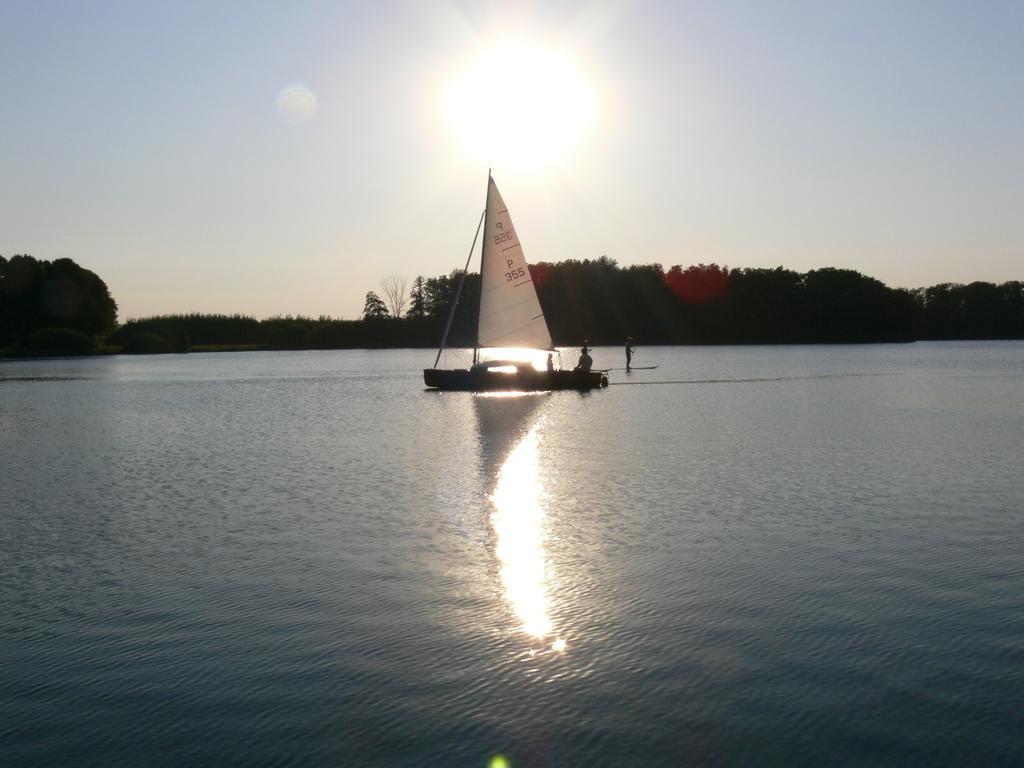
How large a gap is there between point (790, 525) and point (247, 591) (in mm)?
8250

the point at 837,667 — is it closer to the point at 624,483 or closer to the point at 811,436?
the point at 624,483

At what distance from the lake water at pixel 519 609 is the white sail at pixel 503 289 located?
28254 millimetres

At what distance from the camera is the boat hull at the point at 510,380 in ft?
175

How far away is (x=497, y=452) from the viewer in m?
26.8

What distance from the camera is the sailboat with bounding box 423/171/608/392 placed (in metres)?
53.0

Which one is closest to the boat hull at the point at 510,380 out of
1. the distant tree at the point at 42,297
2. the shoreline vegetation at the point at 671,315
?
the distant tree at the point at 42,297

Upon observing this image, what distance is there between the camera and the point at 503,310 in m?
53.2

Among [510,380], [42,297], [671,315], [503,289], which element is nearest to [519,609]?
[510,380]

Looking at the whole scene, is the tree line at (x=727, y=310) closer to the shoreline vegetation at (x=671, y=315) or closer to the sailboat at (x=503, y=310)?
the shoreline vegetation at (x=671, y=315)

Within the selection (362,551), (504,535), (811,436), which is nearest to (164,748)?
(362,551)

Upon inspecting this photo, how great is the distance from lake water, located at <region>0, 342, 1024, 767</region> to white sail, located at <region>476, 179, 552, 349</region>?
92.7ft

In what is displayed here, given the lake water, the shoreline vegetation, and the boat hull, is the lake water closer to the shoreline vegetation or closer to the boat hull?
the boat hull

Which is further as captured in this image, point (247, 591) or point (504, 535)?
point (504, 535)

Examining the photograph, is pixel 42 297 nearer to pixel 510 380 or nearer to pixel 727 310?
pixel 510 380
